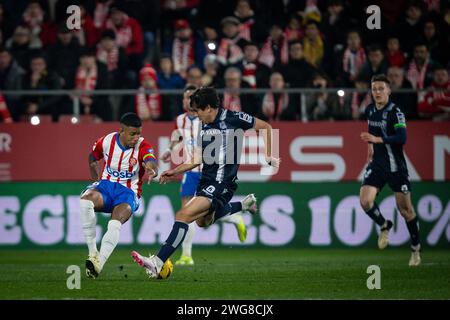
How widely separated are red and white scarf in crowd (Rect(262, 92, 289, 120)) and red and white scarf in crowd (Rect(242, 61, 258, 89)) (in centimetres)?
66

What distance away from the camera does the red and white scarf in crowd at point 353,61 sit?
18938 millimetres

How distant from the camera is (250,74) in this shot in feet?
62.7

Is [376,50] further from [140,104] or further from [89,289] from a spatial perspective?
[89,289]

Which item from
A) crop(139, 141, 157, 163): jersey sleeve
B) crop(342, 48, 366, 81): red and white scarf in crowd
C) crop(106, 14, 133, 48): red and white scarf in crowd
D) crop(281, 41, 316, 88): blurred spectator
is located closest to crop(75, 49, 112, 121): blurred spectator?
crop(106, 14, 133, 48): red and white scarf in crowd

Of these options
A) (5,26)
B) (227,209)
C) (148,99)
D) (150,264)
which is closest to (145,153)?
(227,209)

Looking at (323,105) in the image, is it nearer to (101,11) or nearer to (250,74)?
(250,74)

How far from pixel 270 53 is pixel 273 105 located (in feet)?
5.01

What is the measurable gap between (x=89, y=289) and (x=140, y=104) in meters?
7.52

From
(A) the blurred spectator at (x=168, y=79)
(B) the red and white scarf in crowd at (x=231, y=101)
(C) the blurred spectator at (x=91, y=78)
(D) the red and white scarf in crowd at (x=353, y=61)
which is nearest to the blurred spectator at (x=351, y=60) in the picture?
(D) the red and white scarf in crowd at (x=353, y=61)

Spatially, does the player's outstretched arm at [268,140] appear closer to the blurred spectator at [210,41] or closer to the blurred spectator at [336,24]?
the blurred spectator at [336,24]

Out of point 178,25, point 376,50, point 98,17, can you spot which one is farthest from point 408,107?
point 98,17

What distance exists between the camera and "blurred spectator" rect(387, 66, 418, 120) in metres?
18.4

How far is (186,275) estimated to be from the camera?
1363 cm
